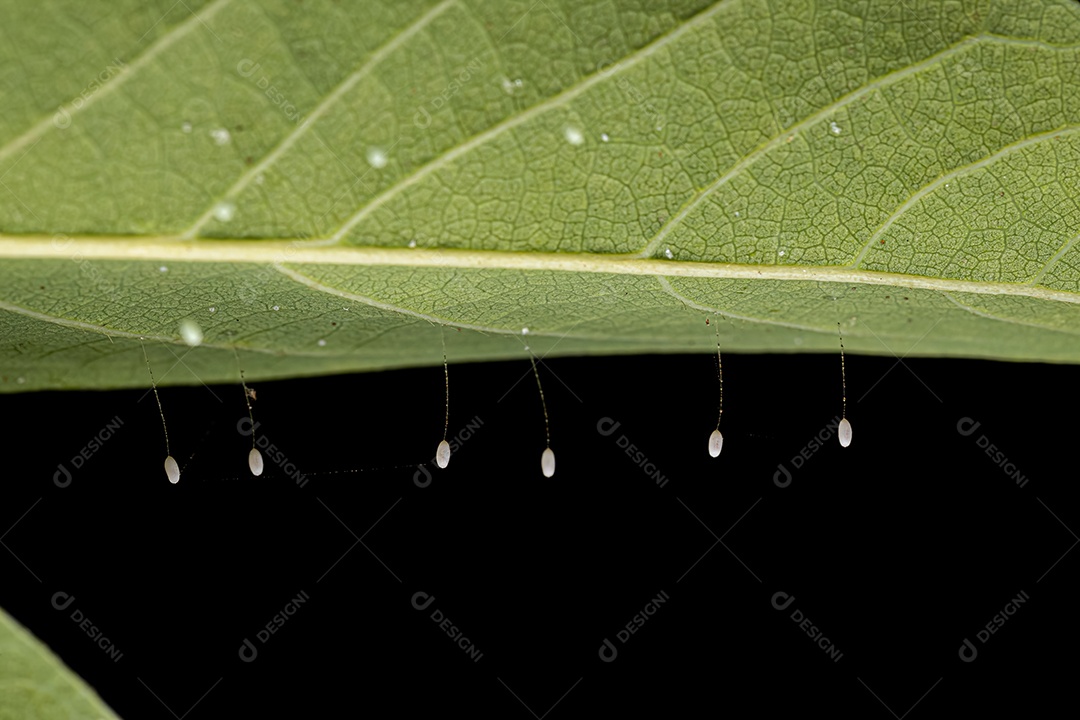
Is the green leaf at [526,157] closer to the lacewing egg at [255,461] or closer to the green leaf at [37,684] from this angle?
the lacewing egg at [255,461]

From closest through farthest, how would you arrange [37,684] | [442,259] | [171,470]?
1. [37,684]
2. [442,259]
3. [171,470]

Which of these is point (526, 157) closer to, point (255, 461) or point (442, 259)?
point (442, 259)

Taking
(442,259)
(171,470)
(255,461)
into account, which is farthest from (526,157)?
(171,470)

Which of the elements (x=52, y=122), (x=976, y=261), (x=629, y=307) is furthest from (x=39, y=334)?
(x=976, y=261)

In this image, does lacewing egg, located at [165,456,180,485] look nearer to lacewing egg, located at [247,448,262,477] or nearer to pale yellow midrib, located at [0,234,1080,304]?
lacewing egg, located at [247,448,262,477]

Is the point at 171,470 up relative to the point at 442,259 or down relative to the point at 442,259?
up

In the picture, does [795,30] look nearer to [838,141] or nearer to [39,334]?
[838,141]

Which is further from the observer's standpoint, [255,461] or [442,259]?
[255,461]
